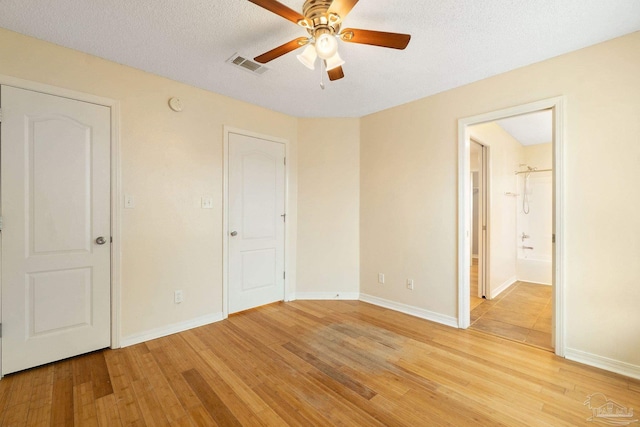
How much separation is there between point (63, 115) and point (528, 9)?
343 cm

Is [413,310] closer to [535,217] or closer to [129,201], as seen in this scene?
[129,201]

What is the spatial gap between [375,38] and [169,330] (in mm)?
3037

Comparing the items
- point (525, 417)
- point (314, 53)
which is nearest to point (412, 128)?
point (314, 53)

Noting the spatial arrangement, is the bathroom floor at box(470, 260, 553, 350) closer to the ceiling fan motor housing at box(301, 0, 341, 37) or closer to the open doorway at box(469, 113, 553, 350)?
the open doorway at box(469, 113, 553, 350)

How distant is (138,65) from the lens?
2404 millimetres

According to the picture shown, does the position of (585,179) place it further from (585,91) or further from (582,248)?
(585,91)

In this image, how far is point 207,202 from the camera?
2.93m

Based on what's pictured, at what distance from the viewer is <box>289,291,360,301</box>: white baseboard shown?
370 centimetres

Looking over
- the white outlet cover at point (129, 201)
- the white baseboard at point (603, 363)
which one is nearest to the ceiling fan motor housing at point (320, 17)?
the white outlet cover at point (129, 201)

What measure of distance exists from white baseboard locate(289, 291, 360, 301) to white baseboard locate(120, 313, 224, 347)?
43.1 inches

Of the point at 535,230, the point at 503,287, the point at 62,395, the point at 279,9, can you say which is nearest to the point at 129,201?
→ the point at 62,395

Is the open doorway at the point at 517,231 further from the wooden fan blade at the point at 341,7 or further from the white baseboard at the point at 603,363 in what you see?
the wooden fan blade at the point at 341,7

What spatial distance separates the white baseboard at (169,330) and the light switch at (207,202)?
1.18m

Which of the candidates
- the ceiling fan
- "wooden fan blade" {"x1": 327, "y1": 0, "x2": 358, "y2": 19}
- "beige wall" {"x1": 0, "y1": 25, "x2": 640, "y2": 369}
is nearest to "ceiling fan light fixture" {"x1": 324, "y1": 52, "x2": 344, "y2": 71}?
the ceiling fan
